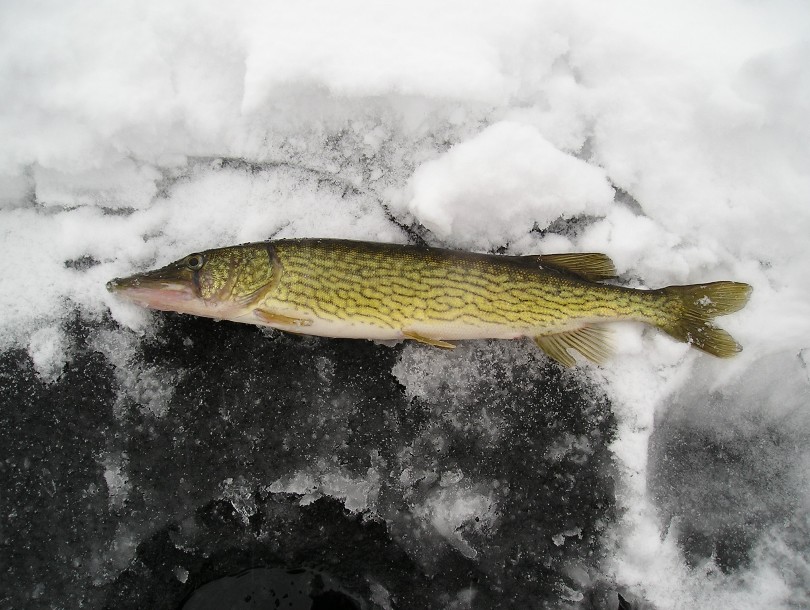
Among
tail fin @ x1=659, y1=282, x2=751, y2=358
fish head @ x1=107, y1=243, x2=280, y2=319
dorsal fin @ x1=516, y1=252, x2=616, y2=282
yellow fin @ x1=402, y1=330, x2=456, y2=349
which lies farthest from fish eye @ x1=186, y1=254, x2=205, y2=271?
tail fin @ x1=659, y1=282, x2=751, y2=358

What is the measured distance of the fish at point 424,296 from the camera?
2.01m

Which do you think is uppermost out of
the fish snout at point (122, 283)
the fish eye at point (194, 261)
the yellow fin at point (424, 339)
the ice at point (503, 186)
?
the ice at point (503, 186)

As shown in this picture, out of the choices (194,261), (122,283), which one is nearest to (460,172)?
(194,261)

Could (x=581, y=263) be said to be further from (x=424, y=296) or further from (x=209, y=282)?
(x=209, y=282)

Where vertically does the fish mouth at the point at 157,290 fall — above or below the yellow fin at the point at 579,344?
below

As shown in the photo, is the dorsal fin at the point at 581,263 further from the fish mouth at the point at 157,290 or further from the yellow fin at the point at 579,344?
the fish mouth at the point at 157,290

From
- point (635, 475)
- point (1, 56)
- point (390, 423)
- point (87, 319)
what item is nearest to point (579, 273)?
point (635, 475)

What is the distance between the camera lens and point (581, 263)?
2.19m

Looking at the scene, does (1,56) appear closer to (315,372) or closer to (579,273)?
(315,372)

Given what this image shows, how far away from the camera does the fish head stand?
199 cm

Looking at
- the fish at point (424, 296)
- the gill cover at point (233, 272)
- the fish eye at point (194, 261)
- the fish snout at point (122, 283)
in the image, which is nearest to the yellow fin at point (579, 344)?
the fish at point (424, 296)

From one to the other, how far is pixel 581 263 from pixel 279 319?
3.96ft

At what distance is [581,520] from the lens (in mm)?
2129

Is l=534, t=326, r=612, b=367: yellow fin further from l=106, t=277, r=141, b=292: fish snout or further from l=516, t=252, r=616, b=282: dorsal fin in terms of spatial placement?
l=106, t=277, r=141, b=292: fish snout
